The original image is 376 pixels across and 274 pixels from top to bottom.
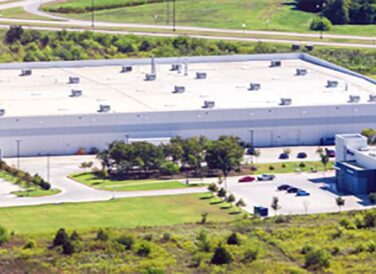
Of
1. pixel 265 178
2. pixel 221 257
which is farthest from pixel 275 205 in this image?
pixel 221 257

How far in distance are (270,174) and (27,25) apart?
50670 mm

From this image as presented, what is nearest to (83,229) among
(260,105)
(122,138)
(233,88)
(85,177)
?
(85,177)

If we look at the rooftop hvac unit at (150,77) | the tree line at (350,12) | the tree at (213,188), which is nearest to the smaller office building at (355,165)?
the tree at (213,188)

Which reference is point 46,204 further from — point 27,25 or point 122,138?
point 27,25

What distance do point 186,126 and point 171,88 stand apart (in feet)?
28.3

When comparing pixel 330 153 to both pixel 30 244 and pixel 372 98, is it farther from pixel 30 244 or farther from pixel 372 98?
pixel 30 244

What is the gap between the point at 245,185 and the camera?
71500 millimetres

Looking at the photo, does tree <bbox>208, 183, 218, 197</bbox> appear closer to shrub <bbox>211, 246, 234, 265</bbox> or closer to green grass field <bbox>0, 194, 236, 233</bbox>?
green grass field <bbox>0, 194, 236, 233</bbox>

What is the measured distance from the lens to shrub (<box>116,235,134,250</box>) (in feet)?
182

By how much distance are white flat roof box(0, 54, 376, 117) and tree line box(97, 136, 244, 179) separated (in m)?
6.90

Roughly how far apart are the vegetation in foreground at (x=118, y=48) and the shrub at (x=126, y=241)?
52758 mm

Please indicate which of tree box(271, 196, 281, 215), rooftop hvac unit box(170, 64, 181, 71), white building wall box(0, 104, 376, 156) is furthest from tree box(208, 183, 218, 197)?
rooftop hvac unit box(170, 64, 181, 71)

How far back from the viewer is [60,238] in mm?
56000

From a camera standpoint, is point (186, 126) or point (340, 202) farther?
point (186, 126)
